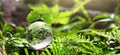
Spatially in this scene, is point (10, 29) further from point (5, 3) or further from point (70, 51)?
point (5, 3)

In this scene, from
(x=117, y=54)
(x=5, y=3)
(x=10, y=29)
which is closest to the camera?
(x=117, y=54)

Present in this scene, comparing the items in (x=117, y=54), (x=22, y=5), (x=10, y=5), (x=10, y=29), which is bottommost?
(x=117, y=54)

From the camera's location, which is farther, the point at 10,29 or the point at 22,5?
the point at 22,5

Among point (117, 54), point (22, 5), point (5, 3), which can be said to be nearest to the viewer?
point (117, 54)

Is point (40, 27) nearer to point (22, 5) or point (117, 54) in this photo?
point (117, 54)

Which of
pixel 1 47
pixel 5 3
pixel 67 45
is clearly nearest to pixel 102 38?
pixel 67 45

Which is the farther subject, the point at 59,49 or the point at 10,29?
the point at 10,29

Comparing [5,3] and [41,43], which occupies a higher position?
[5,3]

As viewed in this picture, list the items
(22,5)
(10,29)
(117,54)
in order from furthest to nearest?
(22,5)
(10,29)
(117,54)

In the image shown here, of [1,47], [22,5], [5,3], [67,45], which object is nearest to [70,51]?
[67,45]
